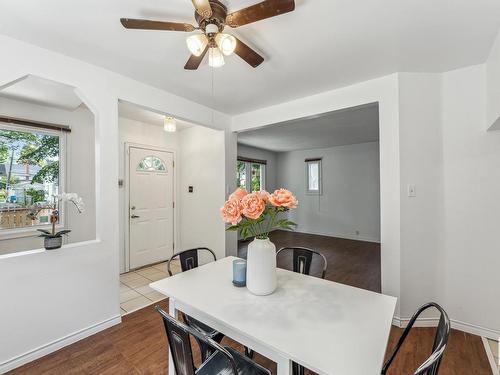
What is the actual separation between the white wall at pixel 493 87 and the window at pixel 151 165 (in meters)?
4.17

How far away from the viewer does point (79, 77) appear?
2.12 meters

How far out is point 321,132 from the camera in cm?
503

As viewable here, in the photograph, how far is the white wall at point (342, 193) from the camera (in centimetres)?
595

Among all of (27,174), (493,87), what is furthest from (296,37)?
(27,174)

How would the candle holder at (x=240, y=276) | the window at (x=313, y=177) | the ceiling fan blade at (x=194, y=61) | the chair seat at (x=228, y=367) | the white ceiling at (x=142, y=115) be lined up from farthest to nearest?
the window at (x=313, y=177) < the white ceiling at (x=142, y=115) < the ceiling fan blade at (x=194, y=61) < the candle holder at (x=240, y=276) < the chair seat at (x=228, y=367)

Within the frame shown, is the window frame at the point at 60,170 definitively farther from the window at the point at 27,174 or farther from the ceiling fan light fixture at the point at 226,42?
the ceiling fan light fixture at the point at 226,42

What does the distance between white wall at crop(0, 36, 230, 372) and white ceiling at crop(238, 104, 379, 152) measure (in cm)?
214

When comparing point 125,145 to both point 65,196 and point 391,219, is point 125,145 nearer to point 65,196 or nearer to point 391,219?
point 65,196

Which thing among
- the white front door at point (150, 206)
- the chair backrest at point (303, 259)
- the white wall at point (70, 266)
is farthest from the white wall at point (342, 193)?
the white wall at point (70, 266)

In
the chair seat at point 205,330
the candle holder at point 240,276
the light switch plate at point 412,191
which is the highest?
the light switch plate at point 412,191

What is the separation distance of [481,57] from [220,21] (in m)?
2.23

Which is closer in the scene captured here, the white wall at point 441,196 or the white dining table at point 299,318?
the white dining table at point 299,318

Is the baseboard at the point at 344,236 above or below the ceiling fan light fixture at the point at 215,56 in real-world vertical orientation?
below

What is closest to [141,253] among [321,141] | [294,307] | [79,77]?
[79,77]
